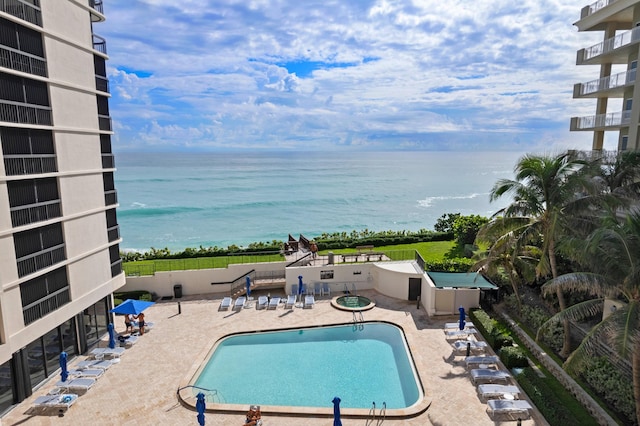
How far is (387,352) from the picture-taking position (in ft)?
58.0

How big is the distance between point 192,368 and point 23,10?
46.1 feet

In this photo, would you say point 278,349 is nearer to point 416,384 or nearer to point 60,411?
point 416,384

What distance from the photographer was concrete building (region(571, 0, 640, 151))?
21828 millimetres

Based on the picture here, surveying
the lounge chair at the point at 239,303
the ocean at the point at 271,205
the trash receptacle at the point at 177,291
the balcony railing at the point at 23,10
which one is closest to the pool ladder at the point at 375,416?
the lounge chair at the point at 239,303

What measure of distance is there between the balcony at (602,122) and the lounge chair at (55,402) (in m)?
29.4

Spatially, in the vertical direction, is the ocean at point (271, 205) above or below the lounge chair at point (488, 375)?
below

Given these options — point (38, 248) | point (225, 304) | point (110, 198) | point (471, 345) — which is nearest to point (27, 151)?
point (38, 248)

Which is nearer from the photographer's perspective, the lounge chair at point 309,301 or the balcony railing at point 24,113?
the balcony railing at point 24,113

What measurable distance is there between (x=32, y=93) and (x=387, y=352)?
17.0 metres

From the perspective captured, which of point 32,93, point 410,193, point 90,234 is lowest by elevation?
point 410,193

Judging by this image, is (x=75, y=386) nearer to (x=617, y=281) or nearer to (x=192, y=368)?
(x=192, y=368)

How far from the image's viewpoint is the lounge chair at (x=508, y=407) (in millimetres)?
12555

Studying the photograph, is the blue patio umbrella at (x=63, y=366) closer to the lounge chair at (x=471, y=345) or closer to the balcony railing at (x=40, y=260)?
the balcony railing at (x=40, y=260)

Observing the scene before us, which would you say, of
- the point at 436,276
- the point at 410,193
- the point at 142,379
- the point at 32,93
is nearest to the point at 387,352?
the point at 436,276
